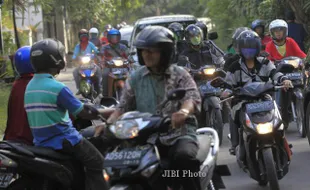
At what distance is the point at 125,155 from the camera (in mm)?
5145

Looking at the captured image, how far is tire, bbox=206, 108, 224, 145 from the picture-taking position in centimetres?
1105

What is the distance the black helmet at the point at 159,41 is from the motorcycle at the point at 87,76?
10.9 metres

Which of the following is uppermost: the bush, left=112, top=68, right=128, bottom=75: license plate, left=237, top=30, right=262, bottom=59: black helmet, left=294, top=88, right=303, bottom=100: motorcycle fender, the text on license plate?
left=237, top=30, right=262, bottom=59: black helmet

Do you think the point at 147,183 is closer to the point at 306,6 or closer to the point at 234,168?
the point at 234,168

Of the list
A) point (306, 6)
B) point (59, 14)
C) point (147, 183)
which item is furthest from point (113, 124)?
point (59, 14)

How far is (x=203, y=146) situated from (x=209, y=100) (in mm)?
5433

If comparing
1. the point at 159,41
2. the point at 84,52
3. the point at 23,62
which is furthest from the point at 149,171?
the point at 84,52

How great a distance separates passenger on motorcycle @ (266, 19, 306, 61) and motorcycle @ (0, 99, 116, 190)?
252 inches

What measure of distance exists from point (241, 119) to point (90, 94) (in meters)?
9.14

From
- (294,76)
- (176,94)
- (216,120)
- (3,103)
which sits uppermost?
A: (176,94)

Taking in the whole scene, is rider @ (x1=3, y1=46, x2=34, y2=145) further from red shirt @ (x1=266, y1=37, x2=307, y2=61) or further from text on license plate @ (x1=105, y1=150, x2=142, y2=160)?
red shirt @ (x1=266, y1=37, x2=307, y2=61)

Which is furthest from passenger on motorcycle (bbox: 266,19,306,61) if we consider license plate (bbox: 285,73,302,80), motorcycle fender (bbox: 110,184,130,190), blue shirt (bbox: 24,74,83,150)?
motorcycle fender (bbox: 110,184,130,190)

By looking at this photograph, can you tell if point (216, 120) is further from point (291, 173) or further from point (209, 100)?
point (291, 173)

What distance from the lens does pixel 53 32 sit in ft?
182
